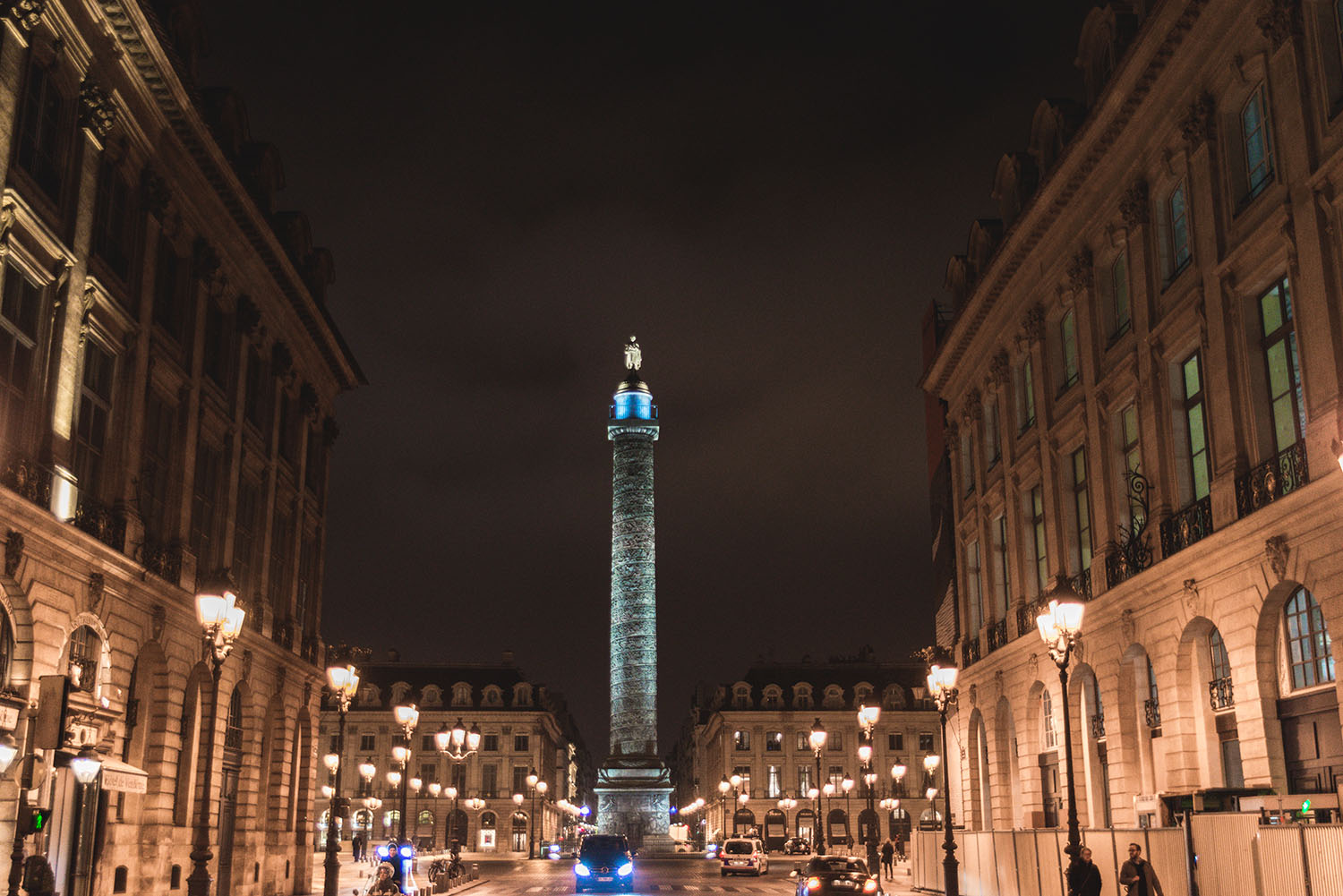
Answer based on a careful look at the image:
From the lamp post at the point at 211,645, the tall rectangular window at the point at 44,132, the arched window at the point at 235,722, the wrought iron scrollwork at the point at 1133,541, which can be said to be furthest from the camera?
the arched window at the point at 235,722

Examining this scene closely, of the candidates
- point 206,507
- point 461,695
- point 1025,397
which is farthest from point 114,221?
point 461,695

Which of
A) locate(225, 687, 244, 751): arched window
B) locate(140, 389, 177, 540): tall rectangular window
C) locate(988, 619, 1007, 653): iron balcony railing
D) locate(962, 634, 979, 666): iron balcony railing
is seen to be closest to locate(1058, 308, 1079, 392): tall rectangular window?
locate(988, 619, 1007, 653): iron balcony railing

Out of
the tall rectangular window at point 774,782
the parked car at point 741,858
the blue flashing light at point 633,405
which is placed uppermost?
the blue flashing light at point 633,405

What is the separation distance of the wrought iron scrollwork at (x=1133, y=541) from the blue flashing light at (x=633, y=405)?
78823 millimetres

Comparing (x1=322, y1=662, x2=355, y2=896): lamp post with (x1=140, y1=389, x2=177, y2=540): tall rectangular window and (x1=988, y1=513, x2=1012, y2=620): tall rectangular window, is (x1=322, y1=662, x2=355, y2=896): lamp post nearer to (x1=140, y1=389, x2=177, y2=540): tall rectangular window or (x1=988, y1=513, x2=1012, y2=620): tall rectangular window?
(x1=140, y1=389, x2=177, y2=540): tall rectangular window

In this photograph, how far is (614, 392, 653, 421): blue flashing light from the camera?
108 metres

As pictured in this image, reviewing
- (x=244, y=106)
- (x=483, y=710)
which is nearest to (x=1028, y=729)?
(x=244, y=106)

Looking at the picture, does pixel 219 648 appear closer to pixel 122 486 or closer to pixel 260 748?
pixel 122 486

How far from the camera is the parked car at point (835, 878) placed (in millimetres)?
26812

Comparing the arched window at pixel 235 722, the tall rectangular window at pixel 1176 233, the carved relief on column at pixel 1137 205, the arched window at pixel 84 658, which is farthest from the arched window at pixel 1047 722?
the arched window at pixel 84 658

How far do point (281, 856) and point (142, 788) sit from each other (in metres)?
14.1

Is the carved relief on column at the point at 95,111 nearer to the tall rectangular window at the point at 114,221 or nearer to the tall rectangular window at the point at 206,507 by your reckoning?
the tall rectangular window at the point at 114,221

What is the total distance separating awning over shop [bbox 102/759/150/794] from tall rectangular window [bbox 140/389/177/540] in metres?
5.40

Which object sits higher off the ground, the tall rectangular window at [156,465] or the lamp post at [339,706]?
the tall rectangular window at [156,465]
